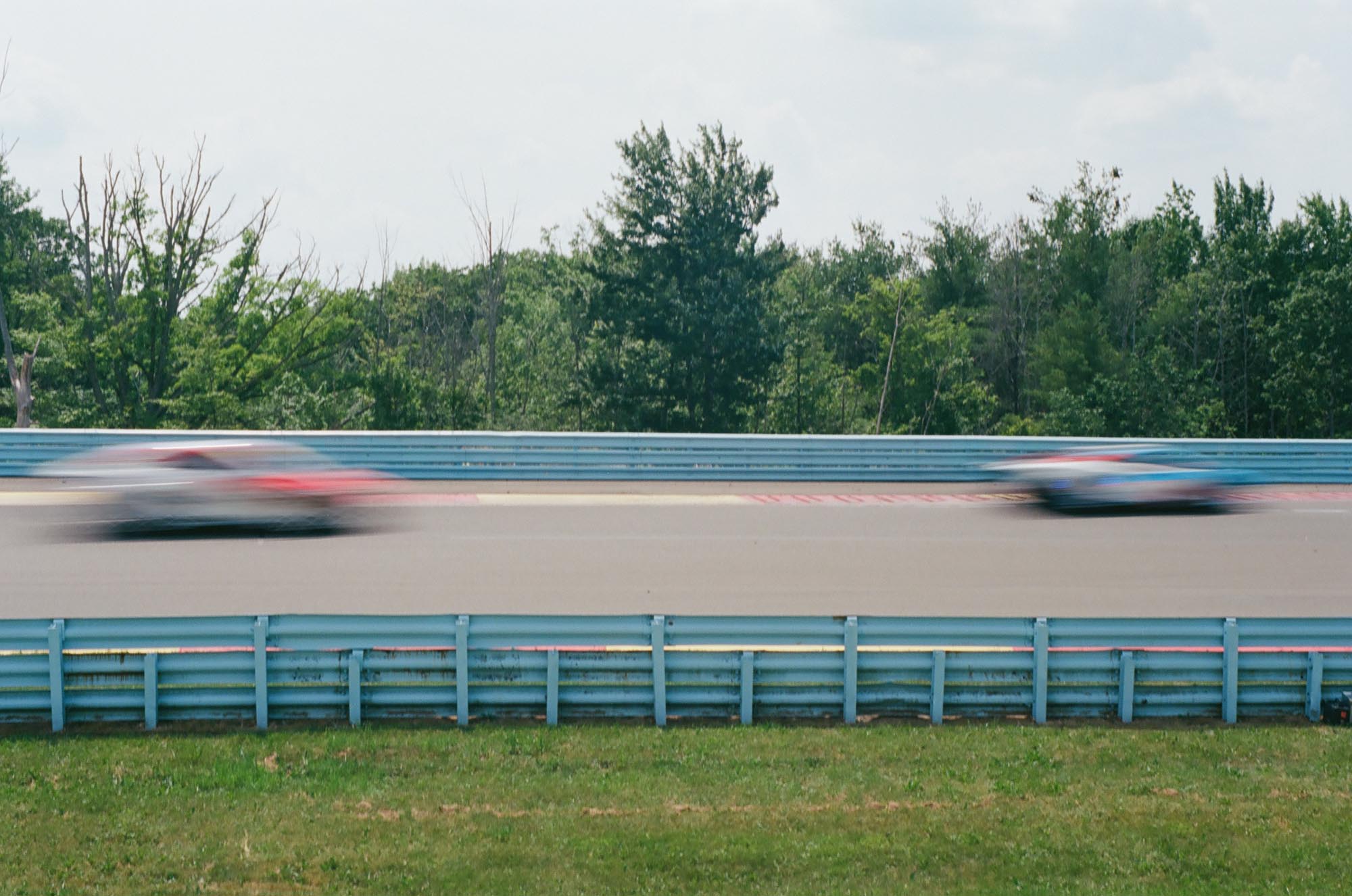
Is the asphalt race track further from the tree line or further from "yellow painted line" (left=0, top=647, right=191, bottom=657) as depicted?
the tree line

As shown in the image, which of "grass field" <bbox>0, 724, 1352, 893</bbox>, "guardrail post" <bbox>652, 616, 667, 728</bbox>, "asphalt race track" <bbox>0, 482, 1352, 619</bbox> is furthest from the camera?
"asphalt race track" <bbox>0, 482, 1352, 619</bbox>

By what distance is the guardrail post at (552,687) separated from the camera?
9.21m

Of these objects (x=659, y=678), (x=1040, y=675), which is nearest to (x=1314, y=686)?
(x=1040, y=675)

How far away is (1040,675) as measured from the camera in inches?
379

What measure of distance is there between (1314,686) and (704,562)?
677 centimetres

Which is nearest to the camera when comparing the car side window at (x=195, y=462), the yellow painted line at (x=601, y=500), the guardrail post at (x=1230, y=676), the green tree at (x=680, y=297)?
the guardrail post at (x=1230, y=676)

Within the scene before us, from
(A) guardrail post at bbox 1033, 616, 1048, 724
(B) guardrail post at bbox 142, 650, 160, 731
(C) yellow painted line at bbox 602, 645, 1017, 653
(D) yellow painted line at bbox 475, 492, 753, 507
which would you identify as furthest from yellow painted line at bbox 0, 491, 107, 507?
(A) guardrail post at bbox 1033, 616, 1048, 724

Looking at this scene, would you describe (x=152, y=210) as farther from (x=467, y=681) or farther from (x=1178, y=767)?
(x=1178, y=767)

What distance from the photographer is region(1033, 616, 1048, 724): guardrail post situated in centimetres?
959

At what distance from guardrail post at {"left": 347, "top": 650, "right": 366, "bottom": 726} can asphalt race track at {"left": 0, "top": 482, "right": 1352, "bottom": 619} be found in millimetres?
2833

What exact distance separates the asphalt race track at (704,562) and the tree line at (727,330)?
27201 millimetres

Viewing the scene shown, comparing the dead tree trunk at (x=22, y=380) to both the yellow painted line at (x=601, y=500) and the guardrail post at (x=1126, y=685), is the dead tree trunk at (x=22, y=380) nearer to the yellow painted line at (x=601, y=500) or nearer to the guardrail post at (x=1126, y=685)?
the yellow painted line at (x=601, y=500)

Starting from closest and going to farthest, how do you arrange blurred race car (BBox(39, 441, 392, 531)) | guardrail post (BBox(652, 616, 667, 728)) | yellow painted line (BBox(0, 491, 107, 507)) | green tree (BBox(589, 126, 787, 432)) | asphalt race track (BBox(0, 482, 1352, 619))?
guardrail post (BBox(652, 616, 667, 728))
asphalt race track (BBox(0, 482, 1352, 619))
blurred race car (BBox(39, 441, 392, 531))
yellow painted line (BBox(0, 491, 107, 507))
green tree (BBox(589, 126, 787, 432))

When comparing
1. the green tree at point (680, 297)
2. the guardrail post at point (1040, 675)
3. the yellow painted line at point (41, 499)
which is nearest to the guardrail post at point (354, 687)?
the guardrail post at point (1040, 675)
